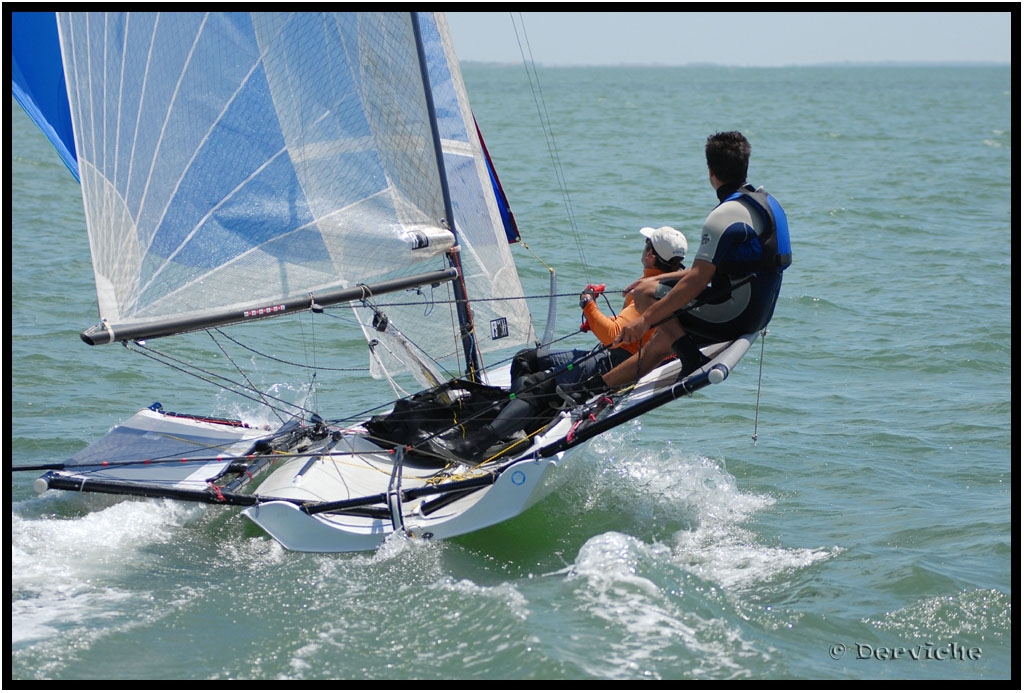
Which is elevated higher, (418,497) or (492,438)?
(492,438)

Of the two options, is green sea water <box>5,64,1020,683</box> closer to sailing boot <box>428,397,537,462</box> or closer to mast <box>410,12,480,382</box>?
sailing boot <box>428,397,537,462</box>

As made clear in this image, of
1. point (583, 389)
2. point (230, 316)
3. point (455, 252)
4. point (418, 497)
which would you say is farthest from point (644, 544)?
point (230, 316)

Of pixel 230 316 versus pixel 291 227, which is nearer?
pixel 230 316

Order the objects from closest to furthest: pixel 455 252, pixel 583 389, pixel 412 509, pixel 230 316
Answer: pixel 230 316 < pixel 412 509 < pixel 583 389 < pixel 455 252

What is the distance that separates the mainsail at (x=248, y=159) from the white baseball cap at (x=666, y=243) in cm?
107

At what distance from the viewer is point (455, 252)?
5.81m

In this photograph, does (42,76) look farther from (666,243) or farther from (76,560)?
(666,243)

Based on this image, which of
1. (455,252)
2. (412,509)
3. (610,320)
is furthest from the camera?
(455,252)

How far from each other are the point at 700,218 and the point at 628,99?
141 ft

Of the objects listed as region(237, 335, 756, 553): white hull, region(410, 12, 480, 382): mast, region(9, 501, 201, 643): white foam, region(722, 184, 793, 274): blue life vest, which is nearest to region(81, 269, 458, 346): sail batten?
region(410, 12, 480, 382): mast

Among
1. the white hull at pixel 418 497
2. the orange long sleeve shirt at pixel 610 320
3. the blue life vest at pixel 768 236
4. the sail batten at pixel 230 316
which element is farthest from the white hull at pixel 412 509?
the blue life vest at pixel 768 236

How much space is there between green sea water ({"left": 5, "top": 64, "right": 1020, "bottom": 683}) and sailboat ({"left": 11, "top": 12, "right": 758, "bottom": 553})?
0.26 metres

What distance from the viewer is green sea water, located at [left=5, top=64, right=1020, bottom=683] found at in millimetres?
4207

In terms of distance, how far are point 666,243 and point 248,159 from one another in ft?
6.51
